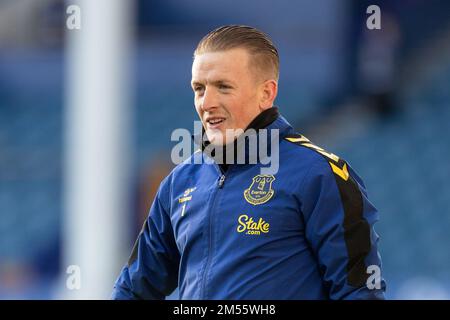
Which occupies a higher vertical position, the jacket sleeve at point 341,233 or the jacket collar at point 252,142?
the jacket collar at point 252,142

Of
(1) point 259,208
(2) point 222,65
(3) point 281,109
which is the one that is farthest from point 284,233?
(3) point 281,109

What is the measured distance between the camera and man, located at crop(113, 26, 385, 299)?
2107mm

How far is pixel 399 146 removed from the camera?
28.1 feet

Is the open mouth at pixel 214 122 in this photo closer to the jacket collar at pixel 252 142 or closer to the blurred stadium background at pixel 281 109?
the jacket collar at pixel 252 142

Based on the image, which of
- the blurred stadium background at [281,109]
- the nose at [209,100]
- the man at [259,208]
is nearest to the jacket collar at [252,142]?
the man at [259,208]

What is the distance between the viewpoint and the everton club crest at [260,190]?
2.18 metres

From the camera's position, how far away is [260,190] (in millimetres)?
2186

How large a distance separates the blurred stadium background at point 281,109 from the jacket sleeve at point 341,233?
15.9 feet

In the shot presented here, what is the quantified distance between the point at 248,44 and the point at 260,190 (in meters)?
0.37

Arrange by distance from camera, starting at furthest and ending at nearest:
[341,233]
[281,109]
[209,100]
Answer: [281,109]
[209,100]
[341,233]

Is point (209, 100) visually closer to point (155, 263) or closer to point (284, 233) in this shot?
point (284, 233)

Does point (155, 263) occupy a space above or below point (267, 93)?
below

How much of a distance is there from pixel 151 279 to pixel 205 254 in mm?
262
